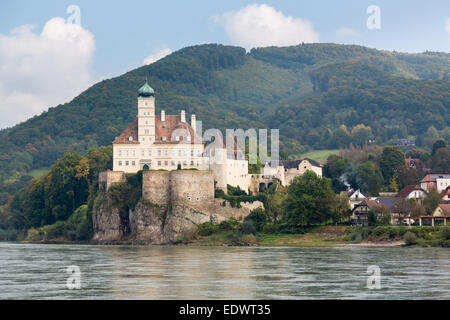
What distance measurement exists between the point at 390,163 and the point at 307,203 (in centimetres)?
3740

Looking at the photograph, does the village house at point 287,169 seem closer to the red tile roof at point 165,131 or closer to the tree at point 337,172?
the tree at point 337,172

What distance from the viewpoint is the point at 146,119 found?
101375 mm

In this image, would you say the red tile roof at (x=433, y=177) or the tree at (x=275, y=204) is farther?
the red tile roof at (x=433, y=177)

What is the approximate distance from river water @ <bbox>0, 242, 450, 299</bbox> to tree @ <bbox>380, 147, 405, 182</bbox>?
50.2 metres

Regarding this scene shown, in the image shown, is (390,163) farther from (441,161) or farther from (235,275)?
(235,275)

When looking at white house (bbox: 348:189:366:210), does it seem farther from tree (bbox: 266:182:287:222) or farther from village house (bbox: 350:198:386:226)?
village house (bbox: 350:198:386:226)

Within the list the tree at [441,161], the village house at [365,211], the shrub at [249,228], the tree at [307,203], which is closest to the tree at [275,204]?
the shrub at [249,228]

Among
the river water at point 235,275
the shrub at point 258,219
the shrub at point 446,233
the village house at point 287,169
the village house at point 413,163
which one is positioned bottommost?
the river water at point 235,275

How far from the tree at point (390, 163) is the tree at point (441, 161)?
604 centimetres

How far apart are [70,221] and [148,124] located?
1896cm

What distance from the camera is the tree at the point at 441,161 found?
126062 mm

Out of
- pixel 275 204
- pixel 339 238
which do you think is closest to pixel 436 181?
pixel 275 204

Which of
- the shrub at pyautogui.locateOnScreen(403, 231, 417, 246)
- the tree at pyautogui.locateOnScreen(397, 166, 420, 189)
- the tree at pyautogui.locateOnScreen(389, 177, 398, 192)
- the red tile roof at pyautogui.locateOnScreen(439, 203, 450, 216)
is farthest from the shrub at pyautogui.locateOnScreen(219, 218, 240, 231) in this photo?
the tree at pyautogui.locateOnScreen(397, 166, 420, 189)
